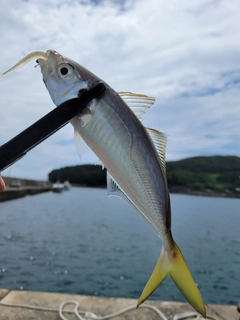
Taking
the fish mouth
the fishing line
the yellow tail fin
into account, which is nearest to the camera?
the yellow tail fin

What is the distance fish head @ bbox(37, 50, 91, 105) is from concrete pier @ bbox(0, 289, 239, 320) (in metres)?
4.05

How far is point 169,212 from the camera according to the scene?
63.6 inches

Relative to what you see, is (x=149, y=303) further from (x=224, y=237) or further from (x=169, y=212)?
(x=224, y=237)

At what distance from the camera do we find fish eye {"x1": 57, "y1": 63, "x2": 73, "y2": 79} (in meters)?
1.56

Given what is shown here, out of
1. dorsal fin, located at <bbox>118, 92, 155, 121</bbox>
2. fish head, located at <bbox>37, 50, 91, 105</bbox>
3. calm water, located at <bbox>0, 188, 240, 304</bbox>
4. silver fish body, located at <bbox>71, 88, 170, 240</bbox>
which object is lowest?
calm water, located at <bbox>0, 188, 240, 304</bbox>

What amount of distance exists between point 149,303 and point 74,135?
4.44 m

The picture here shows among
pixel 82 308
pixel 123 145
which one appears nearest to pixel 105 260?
pixel 82 308

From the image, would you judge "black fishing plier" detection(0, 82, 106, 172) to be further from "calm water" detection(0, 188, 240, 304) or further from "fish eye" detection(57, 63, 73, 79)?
"calm water" detection(0, 188, 240, 304)

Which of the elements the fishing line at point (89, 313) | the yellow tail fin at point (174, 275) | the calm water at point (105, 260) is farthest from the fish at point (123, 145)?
the calm water at point (105, 260)

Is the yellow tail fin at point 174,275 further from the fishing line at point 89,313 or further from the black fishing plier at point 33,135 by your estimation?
the fishing line at point 89,313

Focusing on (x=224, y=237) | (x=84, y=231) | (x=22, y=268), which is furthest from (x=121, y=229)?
(x=22, y=268)

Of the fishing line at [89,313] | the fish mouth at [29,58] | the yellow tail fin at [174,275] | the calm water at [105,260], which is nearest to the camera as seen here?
the yellow tail fin at [174,275]

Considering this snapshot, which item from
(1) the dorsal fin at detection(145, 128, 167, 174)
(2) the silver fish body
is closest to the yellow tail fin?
(2) the silver fish body

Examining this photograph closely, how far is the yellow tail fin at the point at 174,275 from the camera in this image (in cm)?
147
